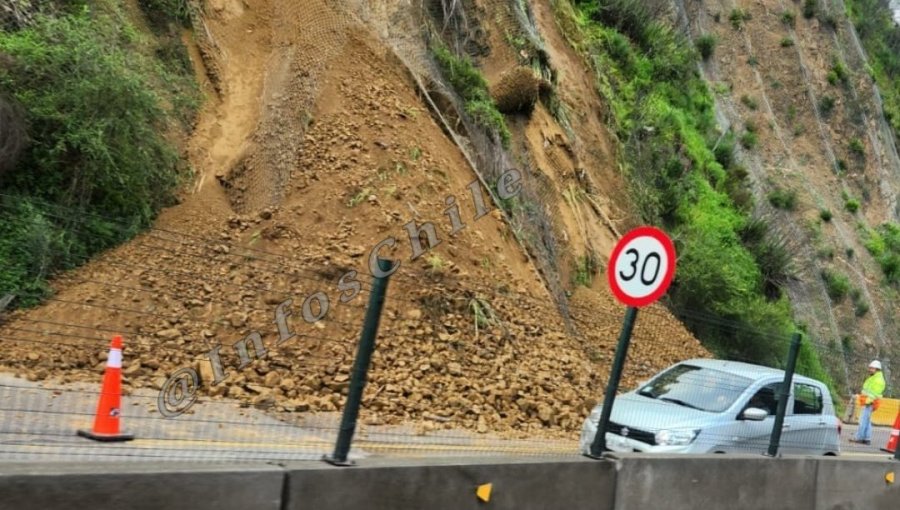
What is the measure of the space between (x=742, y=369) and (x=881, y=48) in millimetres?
49442

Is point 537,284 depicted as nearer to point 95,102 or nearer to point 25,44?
point 95,102

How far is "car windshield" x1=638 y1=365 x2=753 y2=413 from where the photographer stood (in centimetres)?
866

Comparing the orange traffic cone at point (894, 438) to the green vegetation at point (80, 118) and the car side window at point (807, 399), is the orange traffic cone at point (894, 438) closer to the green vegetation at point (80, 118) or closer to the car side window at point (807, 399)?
the car side window at point (807, 399)

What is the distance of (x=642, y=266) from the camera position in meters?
5.76

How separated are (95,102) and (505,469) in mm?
8687

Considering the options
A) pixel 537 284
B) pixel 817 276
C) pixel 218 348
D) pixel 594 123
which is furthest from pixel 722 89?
pixel 218 348

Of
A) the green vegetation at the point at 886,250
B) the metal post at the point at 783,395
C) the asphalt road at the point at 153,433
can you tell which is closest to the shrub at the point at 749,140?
the green vegetation at the point at 886,250

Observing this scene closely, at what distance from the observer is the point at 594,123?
20.0m

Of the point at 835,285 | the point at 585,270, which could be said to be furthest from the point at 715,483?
the point at 835,285

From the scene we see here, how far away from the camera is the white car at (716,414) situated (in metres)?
8.20

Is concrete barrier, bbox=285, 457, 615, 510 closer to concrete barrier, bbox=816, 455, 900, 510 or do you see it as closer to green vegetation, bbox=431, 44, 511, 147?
concrete barrier, bbox=816, 455, 900, 510

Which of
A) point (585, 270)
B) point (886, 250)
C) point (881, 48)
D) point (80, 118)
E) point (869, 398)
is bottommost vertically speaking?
point (869, 398)

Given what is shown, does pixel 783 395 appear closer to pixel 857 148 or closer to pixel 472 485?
pixel 472 485

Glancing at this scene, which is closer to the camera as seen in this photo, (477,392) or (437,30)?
(477,392)
